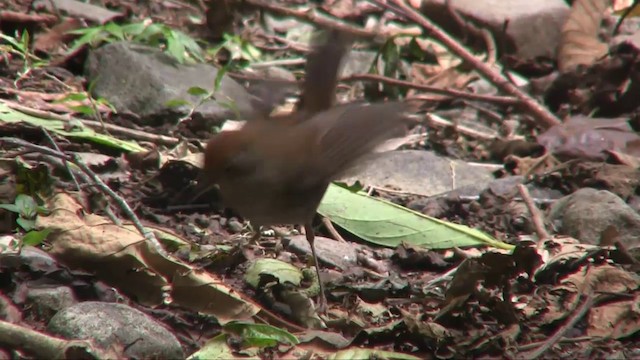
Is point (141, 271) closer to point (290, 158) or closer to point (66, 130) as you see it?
point (290, 158)

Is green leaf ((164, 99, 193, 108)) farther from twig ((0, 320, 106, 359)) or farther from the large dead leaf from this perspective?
twig ((0, 320, 106, 359))

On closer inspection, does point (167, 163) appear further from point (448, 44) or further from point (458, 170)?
point (448, 44)

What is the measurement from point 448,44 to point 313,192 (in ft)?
7.98

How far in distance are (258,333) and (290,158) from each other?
3.63 feet

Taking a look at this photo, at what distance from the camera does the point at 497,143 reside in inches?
238

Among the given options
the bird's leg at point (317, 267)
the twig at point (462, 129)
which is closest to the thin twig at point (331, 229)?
the bird's leg at point (317, 267)

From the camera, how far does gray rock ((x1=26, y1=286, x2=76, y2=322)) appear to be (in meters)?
3.25

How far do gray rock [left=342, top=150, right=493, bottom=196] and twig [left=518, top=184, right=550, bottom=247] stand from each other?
1.17ft

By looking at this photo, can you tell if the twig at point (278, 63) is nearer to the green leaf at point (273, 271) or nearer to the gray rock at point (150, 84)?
the gray rock at point (150, 84)

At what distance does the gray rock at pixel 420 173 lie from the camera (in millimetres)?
5344

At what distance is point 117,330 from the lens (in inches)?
119

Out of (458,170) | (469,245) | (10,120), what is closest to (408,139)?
(458,170)

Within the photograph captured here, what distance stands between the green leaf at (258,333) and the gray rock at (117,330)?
10.6 inches

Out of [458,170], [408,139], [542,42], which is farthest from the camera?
[542,42]
